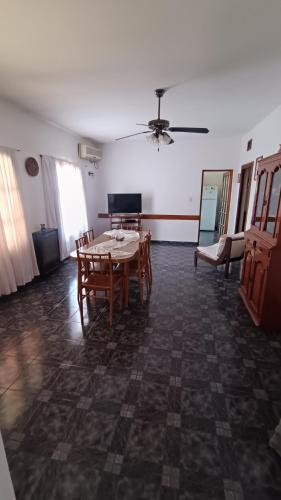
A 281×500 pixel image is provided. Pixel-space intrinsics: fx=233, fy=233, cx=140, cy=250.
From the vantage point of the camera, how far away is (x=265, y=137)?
12.1 feet

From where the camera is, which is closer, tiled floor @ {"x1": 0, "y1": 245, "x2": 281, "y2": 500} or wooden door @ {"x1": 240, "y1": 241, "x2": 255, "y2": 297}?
tiled floor @ {"x1": 0, "y1": 245, "x2": 281, "y2": 500}

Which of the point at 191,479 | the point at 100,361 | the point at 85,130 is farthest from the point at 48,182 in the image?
the point at 191,479

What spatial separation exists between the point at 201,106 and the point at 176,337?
3086 millimetres

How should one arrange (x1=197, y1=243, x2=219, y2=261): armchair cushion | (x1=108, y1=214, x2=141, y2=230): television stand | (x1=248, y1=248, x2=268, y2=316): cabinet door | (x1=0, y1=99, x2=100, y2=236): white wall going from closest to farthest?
(x1=248, y1=248, x2=268, y2=316): cabinet door < (x1=0, y1=99, x2=100, y2=236): white wall < (x1=197, y1=243, x2=219, y2=261): armchair cushion < (x1=108, y1=214, x2=141, y2=230): television stand

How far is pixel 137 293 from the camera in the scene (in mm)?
3402

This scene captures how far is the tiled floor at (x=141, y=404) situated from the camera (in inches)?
49.2

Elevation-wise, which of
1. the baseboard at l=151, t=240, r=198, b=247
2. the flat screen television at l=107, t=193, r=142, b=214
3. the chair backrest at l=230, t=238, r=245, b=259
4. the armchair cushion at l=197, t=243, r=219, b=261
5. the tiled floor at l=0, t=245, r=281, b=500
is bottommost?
the tiled floor at l=0, t=245, r=281, b=500

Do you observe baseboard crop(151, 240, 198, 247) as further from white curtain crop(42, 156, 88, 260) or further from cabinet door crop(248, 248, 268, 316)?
cabinet door crop(248, 248, 268, 316)

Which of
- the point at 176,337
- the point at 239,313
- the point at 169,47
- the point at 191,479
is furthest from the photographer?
the point at 239,313

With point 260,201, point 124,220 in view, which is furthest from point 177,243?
point 260,201

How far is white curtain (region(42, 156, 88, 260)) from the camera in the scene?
4.12 m

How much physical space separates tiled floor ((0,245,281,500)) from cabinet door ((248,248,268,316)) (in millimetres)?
216

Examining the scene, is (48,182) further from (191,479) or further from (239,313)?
(191,479)

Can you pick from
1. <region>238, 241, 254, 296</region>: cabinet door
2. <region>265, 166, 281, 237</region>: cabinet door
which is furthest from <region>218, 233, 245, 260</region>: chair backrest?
<region>265, 166, 281, 237</region>: cabinet door
